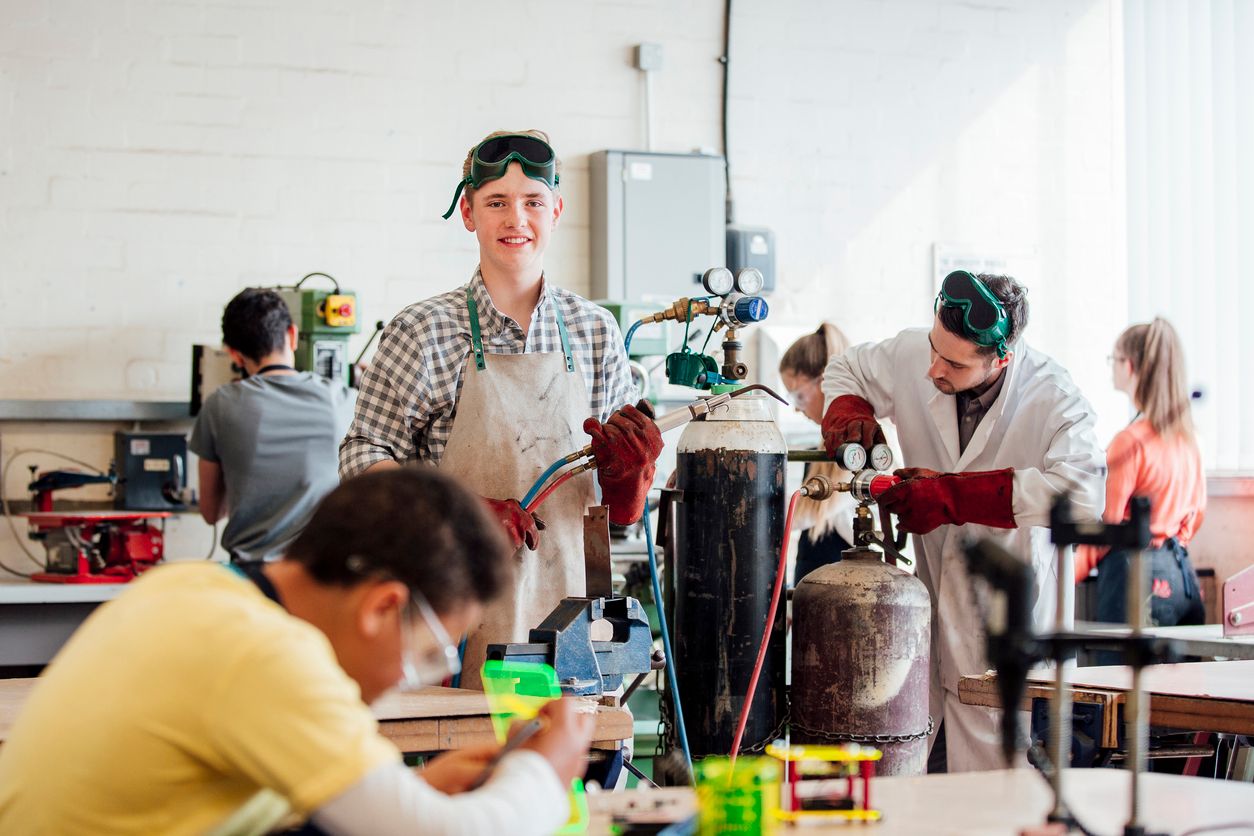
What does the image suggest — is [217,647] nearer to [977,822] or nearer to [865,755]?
[865,755]

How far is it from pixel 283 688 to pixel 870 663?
4.58ft

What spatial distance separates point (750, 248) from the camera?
4.43 m

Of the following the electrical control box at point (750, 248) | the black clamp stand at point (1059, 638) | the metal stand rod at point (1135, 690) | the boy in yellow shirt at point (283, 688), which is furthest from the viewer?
the electrical control box at point (750, 248)

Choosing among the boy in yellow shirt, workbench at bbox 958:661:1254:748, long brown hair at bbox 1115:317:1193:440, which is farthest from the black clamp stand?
long brown hair at bbox 1115:317:1193:440

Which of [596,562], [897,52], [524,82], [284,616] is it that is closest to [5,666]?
[596,562]

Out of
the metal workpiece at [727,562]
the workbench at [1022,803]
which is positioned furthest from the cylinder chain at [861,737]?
the workbench at [1022,803]

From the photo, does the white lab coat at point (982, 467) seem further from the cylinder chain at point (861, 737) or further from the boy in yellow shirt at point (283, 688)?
the boy in yellow shirt at point (283, 688)

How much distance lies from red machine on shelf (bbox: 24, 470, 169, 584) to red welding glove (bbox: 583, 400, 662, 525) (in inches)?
72.6

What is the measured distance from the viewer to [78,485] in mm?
3490

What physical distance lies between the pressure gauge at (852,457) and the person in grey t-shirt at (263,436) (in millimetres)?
1680

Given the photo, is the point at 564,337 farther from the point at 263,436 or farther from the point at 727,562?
the point at 263,436

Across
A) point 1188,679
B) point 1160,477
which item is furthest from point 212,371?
point 1160,477

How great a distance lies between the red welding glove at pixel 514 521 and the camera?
204cm

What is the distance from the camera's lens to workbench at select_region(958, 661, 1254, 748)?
6.51 feet
